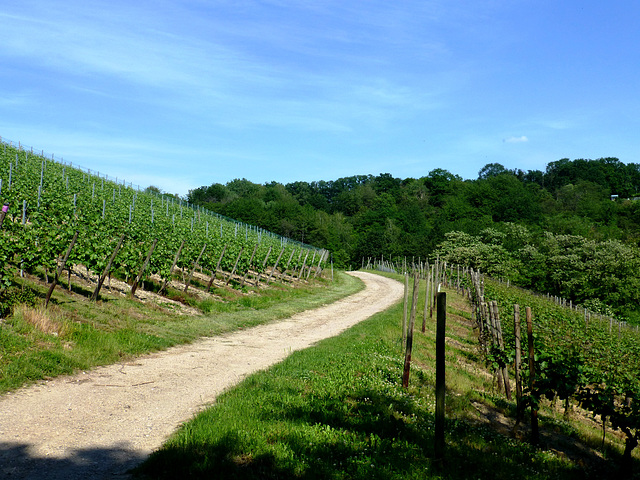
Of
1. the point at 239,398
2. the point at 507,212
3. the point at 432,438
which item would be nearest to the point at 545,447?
the point at 432,438

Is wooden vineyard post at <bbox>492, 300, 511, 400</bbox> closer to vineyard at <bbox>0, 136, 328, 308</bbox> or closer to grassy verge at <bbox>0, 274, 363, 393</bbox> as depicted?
grassy verge at <bbox>0, 274, 363, 393</bbox>

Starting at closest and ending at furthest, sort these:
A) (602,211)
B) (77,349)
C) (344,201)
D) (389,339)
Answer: (77,349) < (389,339) < (602,211) < (344,201)

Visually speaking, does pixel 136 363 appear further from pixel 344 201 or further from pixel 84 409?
pixel 344 201

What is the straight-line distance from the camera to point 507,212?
105 metres

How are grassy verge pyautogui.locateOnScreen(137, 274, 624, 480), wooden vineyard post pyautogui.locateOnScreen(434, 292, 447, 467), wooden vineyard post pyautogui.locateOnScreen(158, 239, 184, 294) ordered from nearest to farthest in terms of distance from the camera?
grassy verge pyautogui.locateOnScreen(137, 274, 624, 480) → wooden vineyard post pyautogui.locateOnScreen(434, 292, 447, 467) → wooden vineyard post pyautogui.locateOnScreen(158, 239, 184, 294)

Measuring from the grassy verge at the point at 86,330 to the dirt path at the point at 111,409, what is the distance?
0.37 m

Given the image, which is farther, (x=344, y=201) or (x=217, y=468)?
(x=344, y=201)

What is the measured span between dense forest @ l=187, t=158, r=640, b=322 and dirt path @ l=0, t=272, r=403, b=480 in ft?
146

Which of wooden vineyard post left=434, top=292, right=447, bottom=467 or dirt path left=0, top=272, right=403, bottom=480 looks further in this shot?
wooden vineyard post left=434, top=292, right=447, bottom=467

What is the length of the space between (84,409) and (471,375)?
9.04 m

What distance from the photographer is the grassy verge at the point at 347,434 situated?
4.86 m

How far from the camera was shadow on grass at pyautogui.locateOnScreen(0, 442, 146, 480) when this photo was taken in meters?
4.37

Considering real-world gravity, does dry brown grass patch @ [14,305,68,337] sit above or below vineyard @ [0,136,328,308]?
below

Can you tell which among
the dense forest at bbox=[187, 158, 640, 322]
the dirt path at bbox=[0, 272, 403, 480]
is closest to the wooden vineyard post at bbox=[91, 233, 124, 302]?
the dirt path at bbox=[0, 272, 403, 480]
